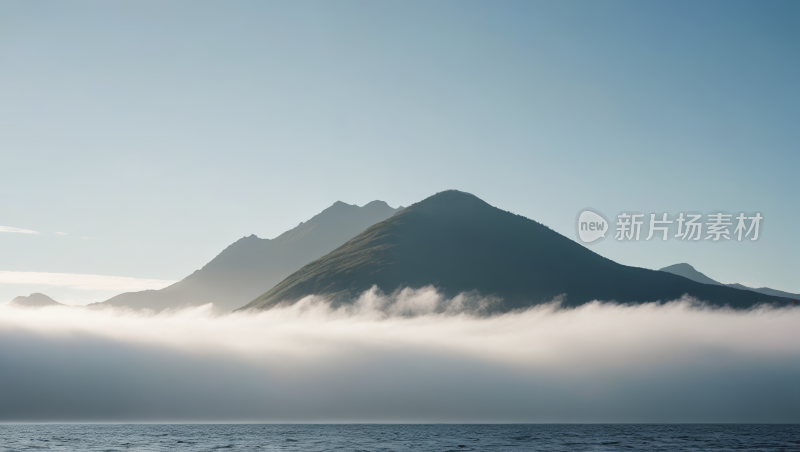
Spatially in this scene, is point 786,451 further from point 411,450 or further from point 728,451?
point 411,450

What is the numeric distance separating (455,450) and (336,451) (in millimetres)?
34938

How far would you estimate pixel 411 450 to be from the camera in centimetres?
18012

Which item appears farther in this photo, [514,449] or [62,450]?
[62,450]

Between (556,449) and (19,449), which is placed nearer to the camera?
(556,449)

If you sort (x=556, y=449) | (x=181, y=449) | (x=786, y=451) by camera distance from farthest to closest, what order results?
(x=181, y=449) < (x=556, y=449) < (x=786, y=451)

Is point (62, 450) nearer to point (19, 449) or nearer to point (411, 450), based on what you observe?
point (19, 449)

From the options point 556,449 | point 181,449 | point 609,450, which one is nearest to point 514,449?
point 556,449

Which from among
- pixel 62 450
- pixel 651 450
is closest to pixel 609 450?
pixel 651 450

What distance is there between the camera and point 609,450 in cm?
17350

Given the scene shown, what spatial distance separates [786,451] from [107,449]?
20127 centimetres

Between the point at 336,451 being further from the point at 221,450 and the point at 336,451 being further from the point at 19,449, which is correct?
the point at 19,449

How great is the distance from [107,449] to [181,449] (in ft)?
83.0

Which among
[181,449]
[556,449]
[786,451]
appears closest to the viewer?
[786,451]

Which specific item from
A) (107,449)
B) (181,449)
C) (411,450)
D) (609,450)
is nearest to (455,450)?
(411,450)
